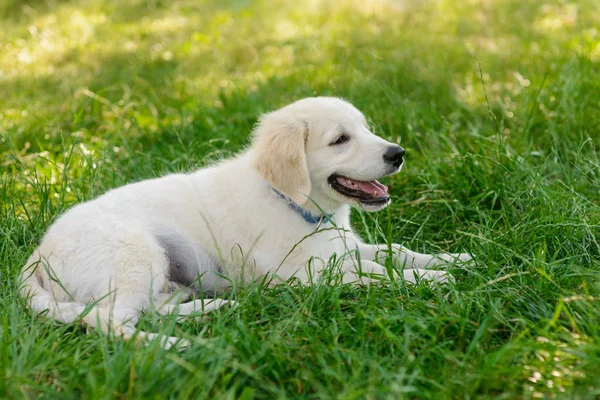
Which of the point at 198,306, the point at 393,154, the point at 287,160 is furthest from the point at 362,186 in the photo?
the point at 198,306

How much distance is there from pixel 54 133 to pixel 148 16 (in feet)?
16.2

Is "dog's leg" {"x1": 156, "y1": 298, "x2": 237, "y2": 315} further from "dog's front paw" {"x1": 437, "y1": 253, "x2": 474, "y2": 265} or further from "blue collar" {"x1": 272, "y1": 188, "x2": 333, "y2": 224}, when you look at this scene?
"dog's front paw" {"x1": 437, "y1": 253, "x2": 474, "y2": 265}

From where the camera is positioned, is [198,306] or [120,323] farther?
[198,306]

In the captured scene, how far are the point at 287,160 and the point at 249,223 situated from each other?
37cm

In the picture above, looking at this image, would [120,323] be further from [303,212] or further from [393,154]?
[393,154]

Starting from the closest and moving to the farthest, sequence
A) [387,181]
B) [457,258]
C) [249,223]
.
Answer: [457,258] < [249,223] < [387,181]

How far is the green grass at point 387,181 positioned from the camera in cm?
229

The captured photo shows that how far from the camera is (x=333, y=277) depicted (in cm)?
299

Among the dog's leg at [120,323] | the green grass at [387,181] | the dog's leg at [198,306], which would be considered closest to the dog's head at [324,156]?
the green grass at [387,181]

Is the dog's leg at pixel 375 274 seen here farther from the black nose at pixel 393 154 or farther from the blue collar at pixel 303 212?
the black nose at pixel 393 154

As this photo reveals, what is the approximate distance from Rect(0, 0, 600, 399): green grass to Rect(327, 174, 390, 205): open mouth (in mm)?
196

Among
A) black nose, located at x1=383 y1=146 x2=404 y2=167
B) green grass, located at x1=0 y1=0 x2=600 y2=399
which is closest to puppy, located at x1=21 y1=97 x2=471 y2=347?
black nose, located at x1=383 y1=146 x2=404 y2=167

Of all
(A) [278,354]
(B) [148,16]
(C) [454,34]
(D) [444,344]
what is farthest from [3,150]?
(B) [148,16]

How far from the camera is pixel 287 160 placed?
3250mm
